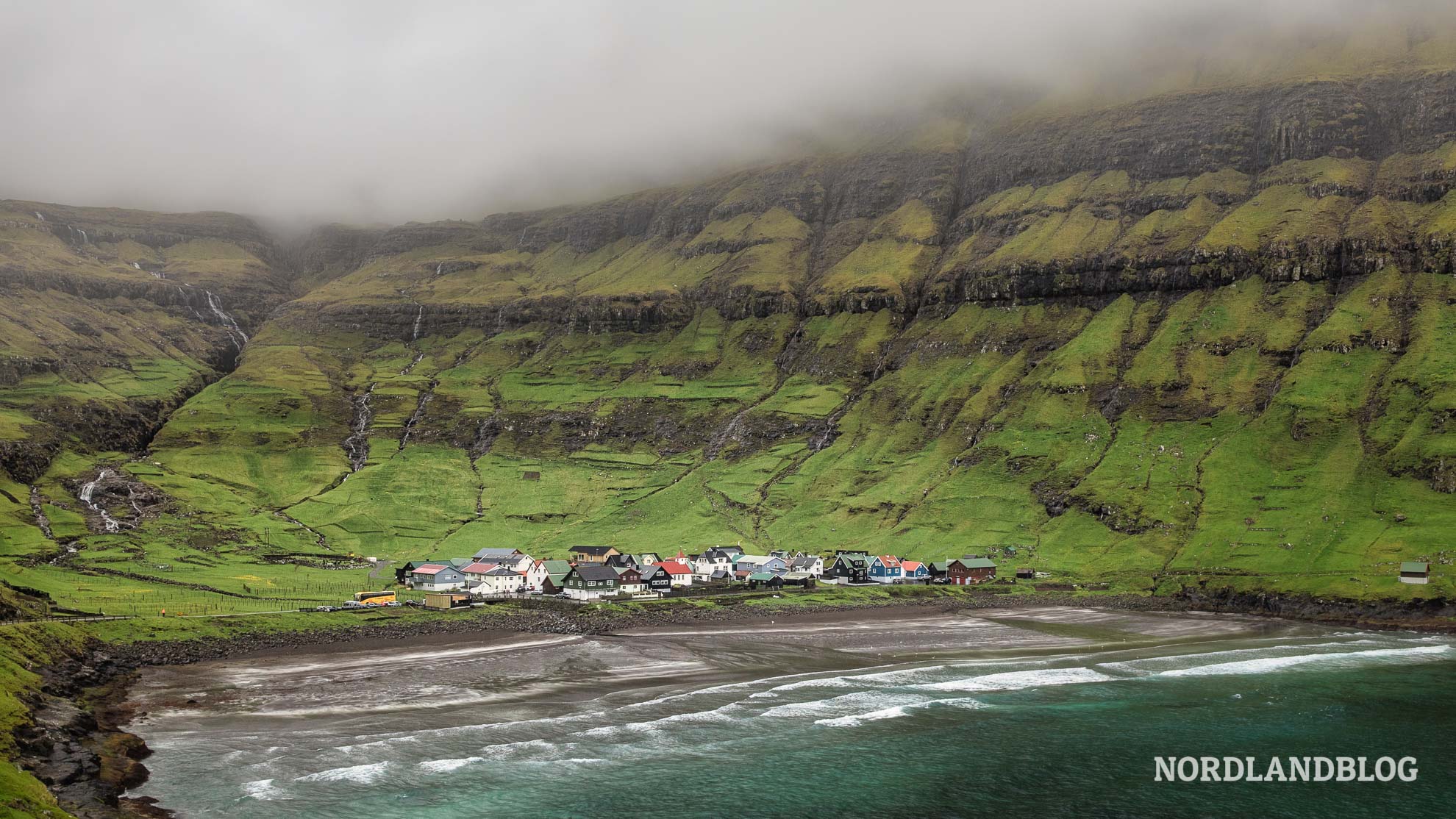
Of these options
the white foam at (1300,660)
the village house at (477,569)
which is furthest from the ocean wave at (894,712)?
the village house at (477,569)

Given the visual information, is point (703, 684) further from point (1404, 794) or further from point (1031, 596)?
point (1031, 596)

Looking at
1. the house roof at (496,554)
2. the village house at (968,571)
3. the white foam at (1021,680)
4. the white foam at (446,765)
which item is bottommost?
the village house at (968,571)

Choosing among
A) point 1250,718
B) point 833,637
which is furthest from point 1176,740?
point 833,637

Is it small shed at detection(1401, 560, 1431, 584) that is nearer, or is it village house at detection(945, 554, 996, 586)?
small shed at detection(1401, 560, 1431, 584)

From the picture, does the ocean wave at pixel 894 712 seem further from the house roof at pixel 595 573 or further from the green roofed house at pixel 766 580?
the green roofed house at pixel 766 580

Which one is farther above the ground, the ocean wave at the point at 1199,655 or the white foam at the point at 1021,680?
the white foam at the point at 1021,680

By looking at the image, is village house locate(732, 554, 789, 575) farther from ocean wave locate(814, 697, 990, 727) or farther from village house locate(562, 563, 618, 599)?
ocean wave locate(814, 697, 990, 727)

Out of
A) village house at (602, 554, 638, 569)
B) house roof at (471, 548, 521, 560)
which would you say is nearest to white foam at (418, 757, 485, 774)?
village house at (602, 554, 638, 569)
